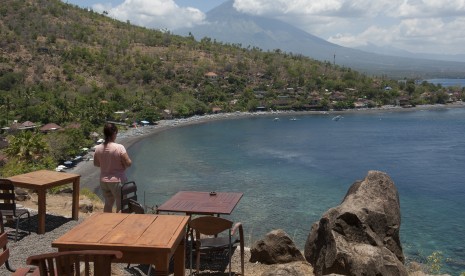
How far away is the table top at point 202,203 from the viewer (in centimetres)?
595

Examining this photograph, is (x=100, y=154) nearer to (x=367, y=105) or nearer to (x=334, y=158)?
(x=334, y=158)

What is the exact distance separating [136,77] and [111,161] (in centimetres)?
7909

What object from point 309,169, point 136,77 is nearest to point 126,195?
point 309,169

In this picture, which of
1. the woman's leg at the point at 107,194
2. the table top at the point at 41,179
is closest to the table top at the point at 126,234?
the woman's leg at the point at 107,194

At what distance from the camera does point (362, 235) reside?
19.2ft

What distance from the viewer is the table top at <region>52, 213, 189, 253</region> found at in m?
3.31

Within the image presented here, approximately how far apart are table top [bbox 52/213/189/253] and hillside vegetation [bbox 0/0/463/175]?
43129mm

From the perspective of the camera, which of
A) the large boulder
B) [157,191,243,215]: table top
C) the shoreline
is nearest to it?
the large boulder

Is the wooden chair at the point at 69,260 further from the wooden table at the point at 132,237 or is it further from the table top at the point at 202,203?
the table top at the point at 202,203

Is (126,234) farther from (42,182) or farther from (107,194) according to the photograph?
(42,182)

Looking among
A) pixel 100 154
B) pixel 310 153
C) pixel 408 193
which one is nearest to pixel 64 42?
pixel 310 153

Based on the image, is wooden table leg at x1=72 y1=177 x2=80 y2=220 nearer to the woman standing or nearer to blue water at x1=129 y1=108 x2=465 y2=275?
the woman standing

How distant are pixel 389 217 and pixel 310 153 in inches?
1726

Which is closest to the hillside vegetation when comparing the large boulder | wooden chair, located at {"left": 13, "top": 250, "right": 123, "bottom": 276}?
the large boulder
